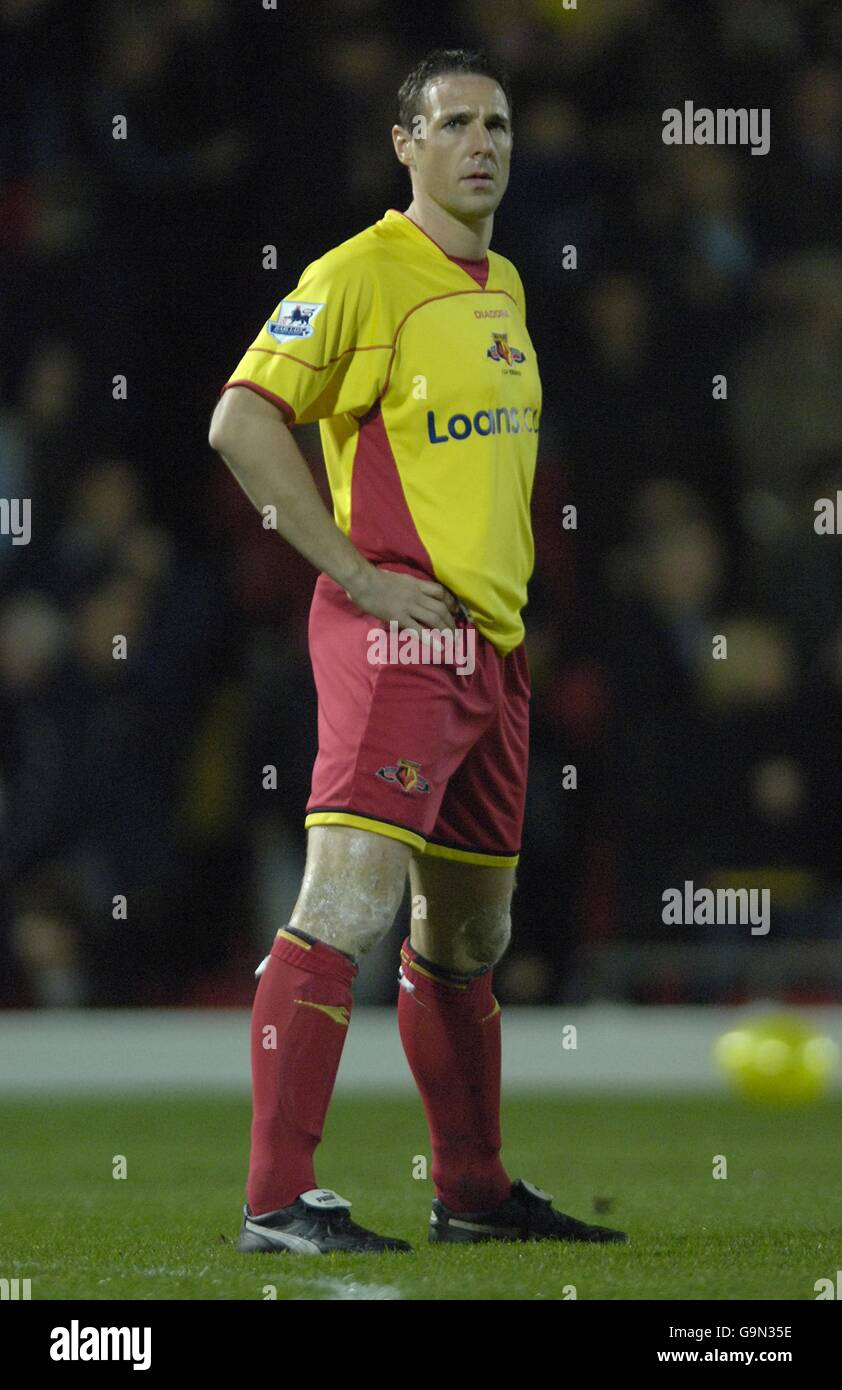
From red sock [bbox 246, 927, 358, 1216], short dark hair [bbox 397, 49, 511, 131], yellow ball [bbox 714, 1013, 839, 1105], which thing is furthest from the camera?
yellow ball [bbox 714, 1013, 839, 1105]

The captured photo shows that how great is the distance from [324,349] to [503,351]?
0.37m

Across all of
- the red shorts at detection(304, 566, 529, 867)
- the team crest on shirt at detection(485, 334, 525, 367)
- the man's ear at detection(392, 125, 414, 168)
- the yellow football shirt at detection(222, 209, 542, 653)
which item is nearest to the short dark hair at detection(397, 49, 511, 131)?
the man's ear at detection(392, 125, 414, 168)

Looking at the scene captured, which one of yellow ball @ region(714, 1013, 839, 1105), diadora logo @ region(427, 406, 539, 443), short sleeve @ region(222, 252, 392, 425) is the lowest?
yellow ball @ region(714, 1013, 839, 1105)

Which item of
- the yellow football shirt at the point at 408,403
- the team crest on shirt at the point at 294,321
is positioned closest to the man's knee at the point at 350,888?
the yellow football shirt at the point at 408,403

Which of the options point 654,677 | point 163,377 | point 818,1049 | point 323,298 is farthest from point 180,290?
point 323,298

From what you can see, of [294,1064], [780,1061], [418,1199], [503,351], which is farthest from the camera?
[780,1061]

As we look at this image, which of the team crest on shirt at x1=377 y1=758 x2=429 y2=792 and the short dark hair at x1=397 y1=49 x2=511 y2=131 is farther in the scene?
the short dark hair at x1=397 y1=49 x2=511 y2=131

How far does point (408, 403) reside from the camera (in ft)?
12.9

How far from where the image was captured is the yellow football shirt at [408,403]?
12.7ft

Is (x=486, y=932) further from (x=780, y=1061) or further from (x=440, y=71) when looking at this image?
(x=780, y=1061)

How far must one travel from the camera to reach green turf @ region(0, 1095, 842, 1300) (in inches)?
136

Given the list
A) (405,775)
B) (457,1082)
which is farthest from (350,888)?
(457,1082)

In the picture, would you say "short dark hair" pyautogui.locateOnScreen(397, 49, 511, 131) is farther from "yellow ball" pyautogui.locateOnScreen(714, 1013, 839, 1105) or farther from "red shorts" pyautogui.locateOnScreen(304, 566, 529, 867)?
"yellow ball" pyautogui.locateOnScreen(714, 1013, 839, 1105)

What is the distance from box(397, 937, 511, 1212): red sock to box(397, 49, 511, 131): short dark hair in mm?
1574
